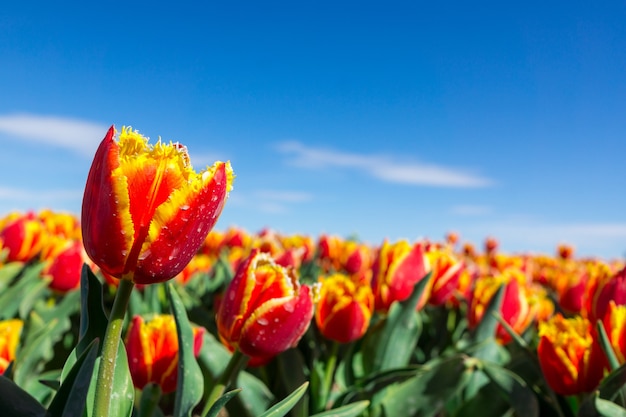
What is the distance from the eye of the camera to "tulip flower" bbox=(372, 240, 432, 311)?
2287 mm

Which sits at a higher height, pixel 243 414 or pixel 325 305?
pixel 325 305

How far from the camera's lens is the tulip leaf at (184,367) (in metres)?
1.22

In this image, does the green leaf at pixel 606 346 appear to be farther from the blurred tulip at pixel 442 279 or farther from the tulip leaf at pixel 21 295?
the tulip leaf at pixel 21 295

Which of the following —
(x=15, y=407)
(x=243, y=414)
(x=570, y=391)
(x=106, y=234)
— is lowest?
(x=243, y=414)

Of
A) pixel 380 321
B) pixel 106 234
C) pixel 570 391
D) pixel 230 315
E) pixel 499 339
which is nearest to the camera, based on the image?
pixel 106 234

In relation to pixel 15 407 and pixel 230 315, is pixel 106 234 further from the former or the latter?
pixel 230 315

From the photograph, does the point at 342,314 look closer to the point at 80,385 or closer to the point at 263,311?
the point at 263,311

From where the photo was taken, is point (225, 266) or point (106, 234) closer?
point (106, 234)

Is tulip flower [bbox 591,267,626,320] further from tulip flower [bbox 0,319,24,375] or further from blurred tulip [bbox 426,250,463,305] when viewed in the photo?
tulip flower [bbox 0,319,24,375]

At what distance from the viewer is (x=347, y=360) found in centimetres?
223

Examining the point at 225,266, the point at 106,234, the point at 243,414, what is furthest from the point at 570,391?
the point at 225,266

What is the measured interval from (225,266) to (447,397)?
1169mm

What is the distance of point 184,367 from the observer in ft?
4.06

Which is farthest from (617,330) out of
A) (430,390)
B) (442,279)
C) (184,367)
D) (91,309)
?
(91,309)
